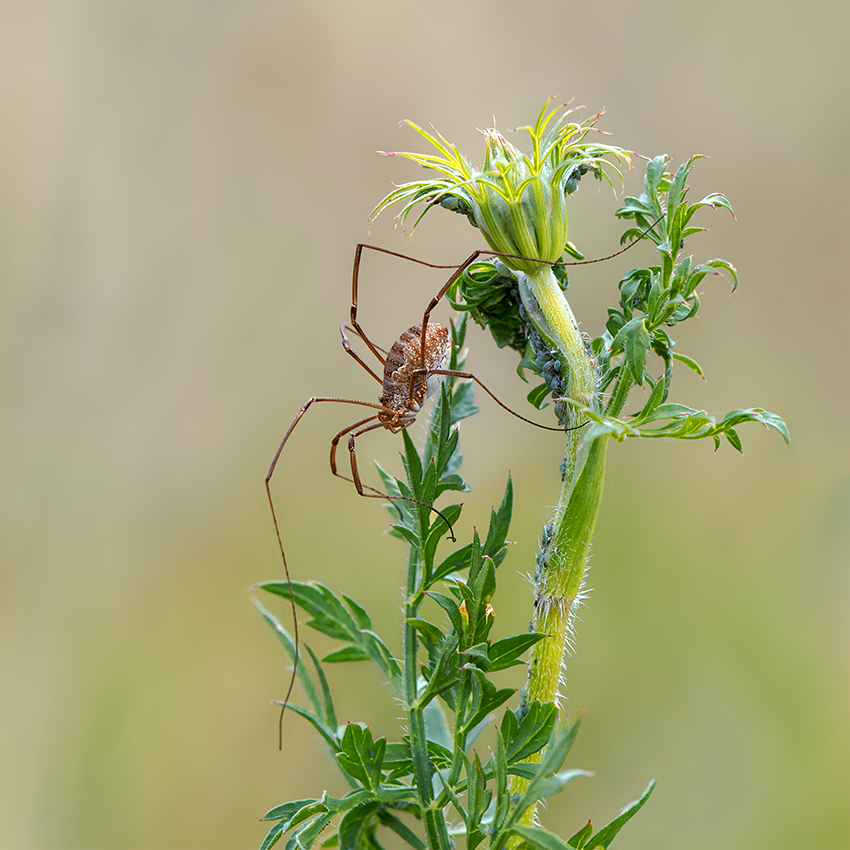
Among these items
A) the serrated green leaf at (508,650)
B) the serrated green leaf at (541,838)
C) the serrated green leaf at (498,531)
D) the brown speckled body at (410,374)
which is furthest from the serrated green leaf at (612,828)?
the brown speckled body at (410,374)

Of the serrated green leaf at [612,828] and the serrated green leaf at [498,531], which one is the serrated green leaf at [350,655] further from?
the serrated green leaf at [612,828]

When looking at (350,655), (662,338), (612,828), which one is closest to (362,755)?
(350,655)

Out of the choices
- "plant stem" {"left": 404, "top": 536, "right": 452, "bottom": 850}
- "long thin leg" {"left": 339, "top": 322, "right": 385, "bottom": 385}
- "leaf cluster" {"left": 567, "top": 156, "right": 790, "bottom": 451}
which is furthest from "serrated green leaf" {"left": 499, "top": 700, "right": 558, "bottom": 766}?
"long thin leg" {"left": 339, "top": 322, "right": 385, "bottom": 385}

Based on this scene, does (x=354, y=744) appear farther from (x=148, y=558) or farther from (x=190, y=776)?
(x=148, y=558)

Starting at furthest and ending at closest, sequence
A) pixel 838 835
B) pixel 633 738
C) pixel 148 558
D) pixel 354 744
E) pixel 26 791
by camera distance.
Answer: pixel 148 558
pixel 26 791
pixel 633 738
pixel 838 835
pixel 354 744

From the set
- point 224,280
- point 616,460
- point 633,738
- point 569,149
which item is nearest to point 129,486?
point 224,280

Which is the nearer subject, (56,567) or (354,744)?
(354,744)

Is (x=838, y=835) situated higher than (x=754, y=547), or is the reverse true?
(x=754, y=547)
